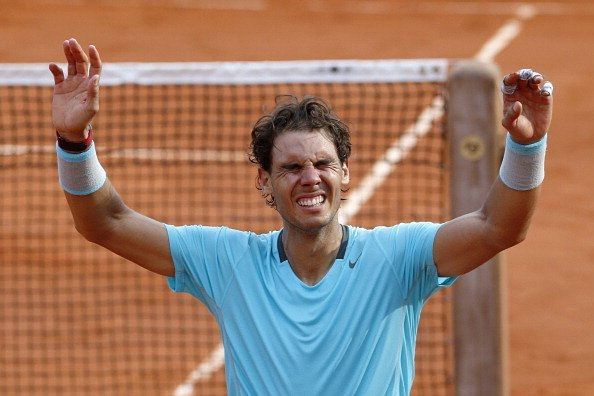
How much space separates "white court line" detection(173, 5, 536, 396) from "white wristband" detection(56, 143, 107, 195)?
578 cm

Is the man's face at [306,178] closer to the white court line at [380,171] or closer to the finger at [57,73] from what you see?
the finger at [57,73]

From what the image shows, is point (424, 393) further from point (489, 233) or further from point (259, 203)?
point (489, 233)

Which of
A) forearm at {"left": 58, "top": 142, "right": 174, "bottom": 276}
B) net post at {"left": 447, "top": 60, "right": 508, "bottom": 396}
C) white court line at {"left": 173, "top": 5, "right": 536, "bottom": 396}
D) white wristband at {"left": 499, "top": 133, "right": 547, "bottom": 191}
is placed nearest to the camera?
white wristband at {"left": 499, "top": 133, "right": 547, "bottom": 191}

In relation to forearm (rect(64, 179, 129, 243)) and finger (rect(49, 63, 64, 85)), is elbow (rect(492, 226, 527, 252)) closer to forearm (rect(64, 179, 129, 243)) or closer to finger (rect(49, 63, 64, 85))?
forearm (rect(64, 179, 129, 243))

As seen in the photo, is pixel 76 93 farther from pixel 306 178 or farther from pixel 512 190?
pixel 512 190

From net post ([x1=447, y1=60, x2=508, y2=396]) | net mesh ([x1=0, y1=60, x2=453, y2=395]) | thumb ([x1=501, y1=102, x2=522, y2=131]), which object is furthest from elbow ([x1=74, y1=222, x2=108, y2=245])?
net mesh ([x1=0, y1=60, x2=453, y2=395])

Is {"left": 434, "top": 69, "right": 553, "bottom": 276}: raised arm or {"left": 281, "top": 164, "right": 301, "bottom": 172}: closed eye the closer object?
{"left": 434, "top": 69, "right": 553, "bottom": 276}: raised arm

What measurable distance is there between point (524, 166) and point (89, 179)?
5.93 ft

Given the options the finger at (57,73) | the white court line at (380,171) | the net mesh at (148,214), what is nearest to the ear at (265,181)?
Answer: the finger at (57,73)

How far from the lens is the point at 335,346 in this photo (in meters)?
5.05

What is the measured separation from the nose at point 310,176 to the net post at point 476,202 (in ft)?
8.10

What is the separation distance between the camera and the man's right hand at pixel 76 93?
504 centimetres

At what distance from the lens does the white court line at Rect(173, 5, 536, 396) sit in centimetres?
1114

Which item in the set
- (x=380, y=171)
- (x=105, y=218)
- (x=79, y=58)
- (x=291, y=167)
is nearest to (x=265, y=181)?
(x=291, y=167)
